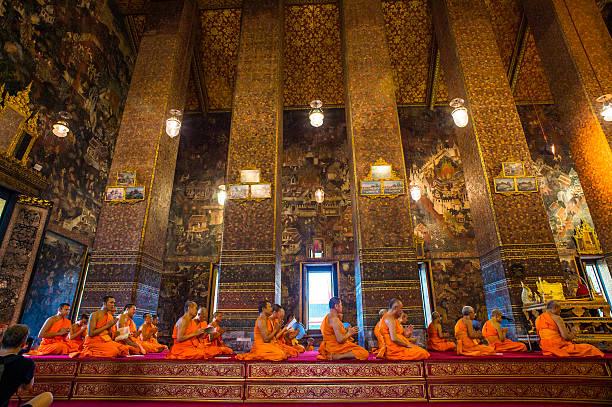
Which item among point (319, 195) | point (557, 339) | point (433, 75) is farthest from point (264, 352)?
point (433, 75)

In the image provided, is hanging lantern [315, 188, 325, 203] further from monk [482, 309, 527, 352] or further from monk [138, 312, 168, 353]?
monk [482, 309, 527, 352]

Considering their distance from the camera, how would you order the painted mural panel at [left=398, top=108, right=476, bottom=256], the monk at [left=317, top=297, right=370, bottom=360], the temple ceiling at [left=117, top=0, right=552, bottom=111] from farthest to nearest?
the temple ceiling at [left=117, top=0, right=552, bottom=111] → the painted mural panel at [left=398, top=108, right=476, bottom=256] → the monk at [left=317, top=297, right=370, bottom=360]

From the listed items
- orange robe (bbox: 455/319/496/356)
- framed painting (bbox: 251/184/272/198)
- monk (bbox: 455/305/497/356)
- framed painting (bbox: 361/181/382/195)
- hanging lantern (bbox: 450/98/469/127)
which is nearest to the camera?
orange robe (bbox: 455/319/496/356)

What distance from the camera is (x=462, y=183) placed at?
11.7m

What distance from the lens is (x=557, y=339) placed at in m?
4.70

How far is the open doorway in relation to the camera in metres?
10.5

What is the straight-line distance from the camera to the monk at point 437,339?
22.4ft

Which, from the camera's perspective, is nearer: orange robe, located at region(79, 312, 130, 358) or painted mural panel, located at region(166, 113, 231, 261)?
orange robe, located at region(79, 312, 130, 358)

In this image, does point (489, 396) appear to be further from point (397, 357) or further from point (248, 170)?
point (248, 170)

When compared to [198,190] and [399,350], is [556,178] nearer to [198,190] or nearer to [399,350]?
[399,350]

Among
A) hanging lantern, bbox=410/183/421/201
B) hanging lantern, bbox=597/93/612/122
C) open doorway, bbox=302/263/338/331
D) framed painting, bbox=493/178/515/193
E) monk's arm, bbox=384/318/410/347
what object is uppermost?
hanging lantern, bbox=597/93/612/122

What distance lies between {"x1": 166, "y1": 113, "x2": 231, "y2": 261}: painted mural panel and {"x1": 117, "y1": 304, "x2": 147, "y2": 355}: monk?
15.2 ft

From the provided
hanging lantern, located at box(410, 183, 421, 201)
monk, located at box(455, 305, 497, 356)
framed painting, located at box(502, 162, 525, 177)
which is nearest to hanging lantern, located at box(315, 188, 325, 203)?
hanging lantern, located at box(410, 183, 421, 201)

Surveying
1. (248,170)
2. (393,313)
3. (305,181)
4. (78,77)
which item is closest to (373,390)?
(393,313)
